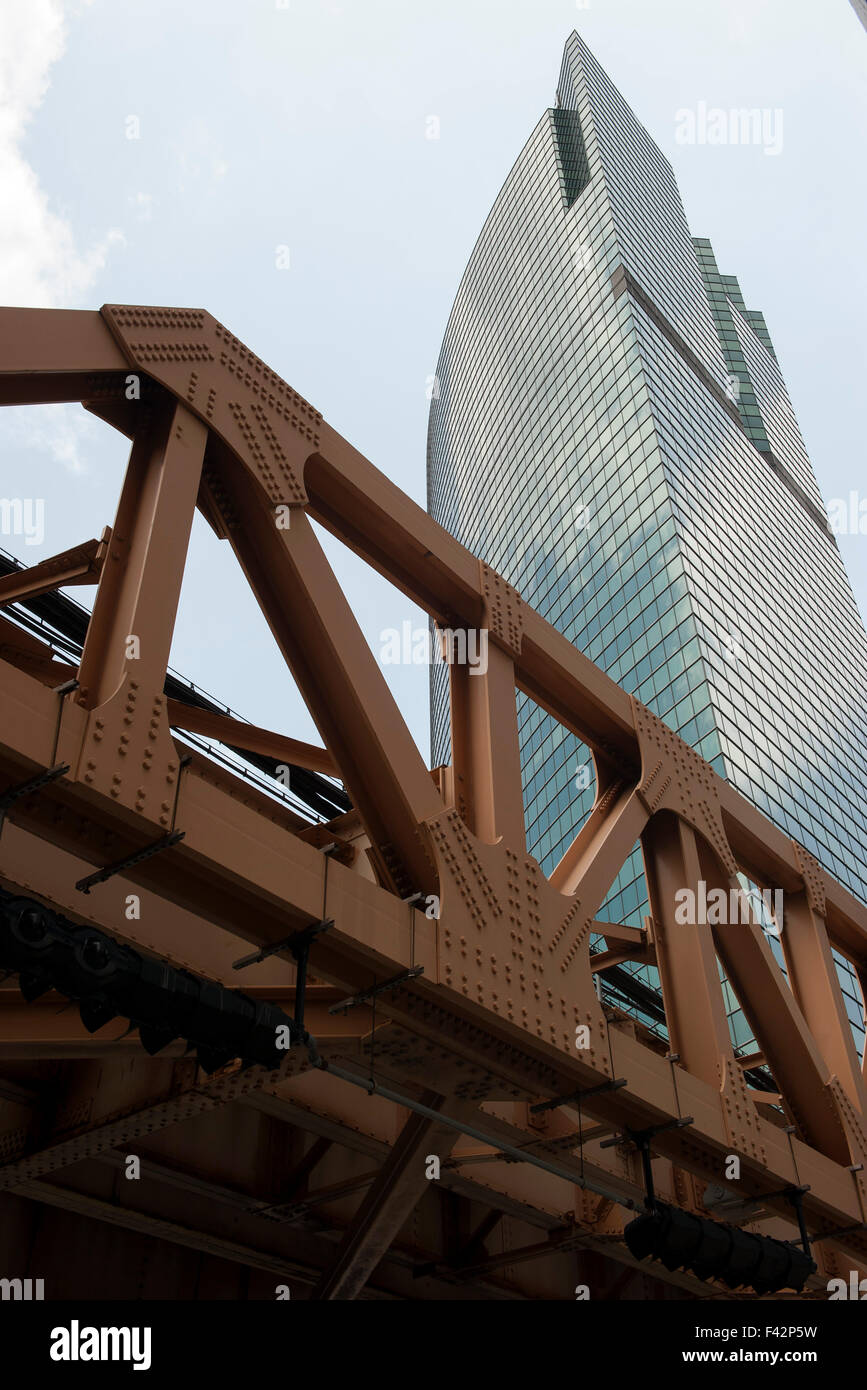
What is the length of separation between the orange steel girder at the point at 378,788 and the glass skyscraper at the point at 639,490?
42132mm

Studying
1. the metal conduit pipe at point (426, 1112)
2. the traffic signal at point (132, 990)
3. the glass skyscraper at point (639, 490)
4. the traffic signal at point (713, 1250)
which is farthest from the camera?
the glass skyscraper at point (639, 490)

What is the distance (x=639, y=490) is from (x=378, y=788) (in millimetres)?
76534

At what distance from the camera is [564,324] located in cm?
10331

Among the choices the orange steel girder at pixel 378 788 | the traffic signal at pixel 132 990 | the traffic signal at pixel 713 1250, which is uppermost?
the orange steel girder at pixel 378 788

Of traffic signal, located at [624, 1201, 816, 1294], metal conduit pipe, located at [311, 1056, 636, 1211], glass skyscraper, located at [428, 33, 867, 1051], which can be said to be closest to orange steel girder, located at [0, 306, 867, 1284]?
metal conduit pipe, located at [311, 1056, 636, 1211]

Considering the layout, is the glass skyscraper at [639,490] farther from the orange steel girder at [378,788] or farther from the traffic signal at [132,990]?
the traffic signal at [132,990]

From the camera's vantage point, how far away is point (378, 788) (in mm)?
7918

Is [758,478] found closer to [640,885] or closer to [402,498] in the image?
[640,885]

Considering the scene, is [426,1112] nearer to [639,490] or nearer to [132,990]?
[132,990]

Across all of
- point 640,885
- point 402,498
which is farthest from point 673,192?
point 402,498

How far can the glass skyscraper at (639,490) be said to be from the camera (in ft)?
233

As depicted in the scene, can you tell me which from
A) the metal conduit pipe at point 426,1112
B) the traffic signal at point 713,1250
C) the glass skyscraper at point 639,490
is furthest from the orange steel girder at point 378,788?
the glass skyscraper at point 639,490

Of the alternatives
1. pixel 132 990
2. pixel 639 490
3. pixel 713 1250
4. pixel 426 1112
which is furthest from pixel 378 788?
pixel 639 490

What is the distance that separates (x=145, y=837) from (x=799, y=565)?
99.2m
